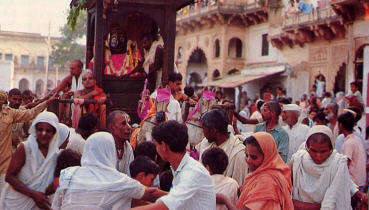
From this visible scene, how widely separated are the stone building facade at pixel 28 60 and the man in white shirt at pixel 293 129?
57769 millimetres

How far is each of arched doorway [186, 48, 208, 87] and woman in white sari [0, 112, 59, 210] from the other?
34763mm

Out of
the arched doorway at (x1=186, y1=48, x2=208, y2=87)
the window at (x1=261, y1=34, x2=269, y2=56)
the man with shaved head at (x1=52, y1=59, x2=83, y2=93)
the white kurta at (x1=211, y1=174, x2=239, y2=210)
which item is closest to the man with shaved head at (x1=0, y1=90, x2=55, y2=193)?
the man with shaved head at (x1=52, y1=59, x2=83, y2=93)

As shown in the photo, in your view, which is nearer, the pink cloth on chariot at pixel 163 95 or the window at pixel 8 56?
the pink cloth on chariot at pixel 163 95

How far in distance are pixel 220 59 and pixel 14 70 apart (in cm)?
3968

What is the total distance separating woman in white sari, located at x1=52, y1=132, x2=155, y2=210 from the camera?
3.84 m

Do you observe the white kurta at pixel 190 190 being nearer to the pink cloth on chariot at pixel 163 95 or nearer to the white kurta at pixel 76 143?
the white kurta at pixel 76 143

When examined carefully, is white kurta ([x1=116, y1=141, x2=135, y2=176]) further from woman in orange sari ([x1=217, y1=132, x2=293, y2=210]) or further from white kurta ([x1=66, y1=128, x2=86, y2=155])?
woman in orange sari ([x1=217, y1=132, x2=293, y2=210])

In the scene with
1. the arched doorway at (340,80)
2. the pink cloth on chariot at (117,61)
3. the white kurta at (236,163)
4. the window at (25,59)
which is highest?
the window at (25,59)

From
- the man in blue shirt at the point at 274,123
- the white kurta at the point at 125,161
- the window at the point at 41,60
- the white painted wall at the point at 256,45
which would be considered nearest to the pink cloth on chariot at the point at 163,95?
the man in blue shirt at the point at 274,123

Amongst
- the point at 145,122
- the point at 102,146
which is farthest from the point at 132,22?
the point at 102,146

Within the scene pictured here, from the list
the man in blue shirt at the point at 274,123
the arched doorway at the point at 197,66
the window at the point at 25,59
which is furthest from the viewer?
the window at the point at 25,59

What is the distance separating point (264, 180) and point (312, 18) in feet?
74.1

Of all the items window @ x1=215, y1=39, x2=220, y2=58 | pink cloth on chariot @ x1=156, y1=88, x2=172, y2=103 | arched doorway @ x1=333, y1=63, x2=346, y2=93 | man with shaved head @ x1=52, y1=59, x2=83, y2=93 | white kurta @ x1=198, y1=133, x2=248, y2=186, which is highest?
window @ x1=215, y1=39, x2=220, y2=58

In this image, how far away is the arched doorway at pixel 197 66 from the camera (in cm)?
3944
